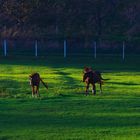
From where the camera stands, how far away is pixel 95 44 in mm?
70250

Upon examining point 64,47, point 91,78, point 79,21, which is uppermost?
point 79,21

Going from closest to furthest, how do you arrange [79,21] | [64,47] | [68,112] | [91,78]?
[68,112]
[91,78]
[64,47]
[79,21]

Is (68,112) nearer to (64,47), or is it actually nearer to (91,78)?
(91,78)

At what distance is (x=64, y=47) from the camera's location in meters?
71.4

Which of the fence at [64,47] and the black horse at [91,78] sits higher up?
the fence at [64,47]

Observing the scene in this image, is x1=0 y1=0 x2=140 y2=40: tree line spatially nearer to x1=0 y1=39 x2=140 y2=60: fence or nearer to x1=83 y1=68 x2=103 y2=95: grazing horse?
x1=0 y1=39 x2=140 y2=60: fence

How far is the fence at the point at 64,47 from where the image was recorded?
7075 centimetres

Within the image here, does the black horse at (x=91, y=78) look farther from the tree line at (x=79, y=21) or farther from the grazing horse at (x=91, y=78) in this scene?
the tree line at (x=79, y=21)

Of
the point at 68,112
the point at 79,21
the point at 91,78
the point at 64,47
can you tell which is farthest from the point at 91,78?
the point at 79,21

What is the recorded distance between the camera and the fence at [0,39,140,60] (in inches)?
2785

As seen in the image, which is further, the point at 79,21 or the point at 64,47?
the point at 79,21

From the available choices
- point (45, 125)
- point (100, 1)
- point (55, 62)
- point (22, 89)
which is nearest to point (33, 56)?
point (55, 62)

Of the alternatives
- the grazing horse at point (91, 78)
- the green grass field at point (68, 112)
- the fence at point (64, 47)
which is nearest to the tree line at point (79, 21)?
the fence at point (64, 47)

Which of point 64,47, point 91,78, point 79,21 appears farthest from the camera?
point 79,21
